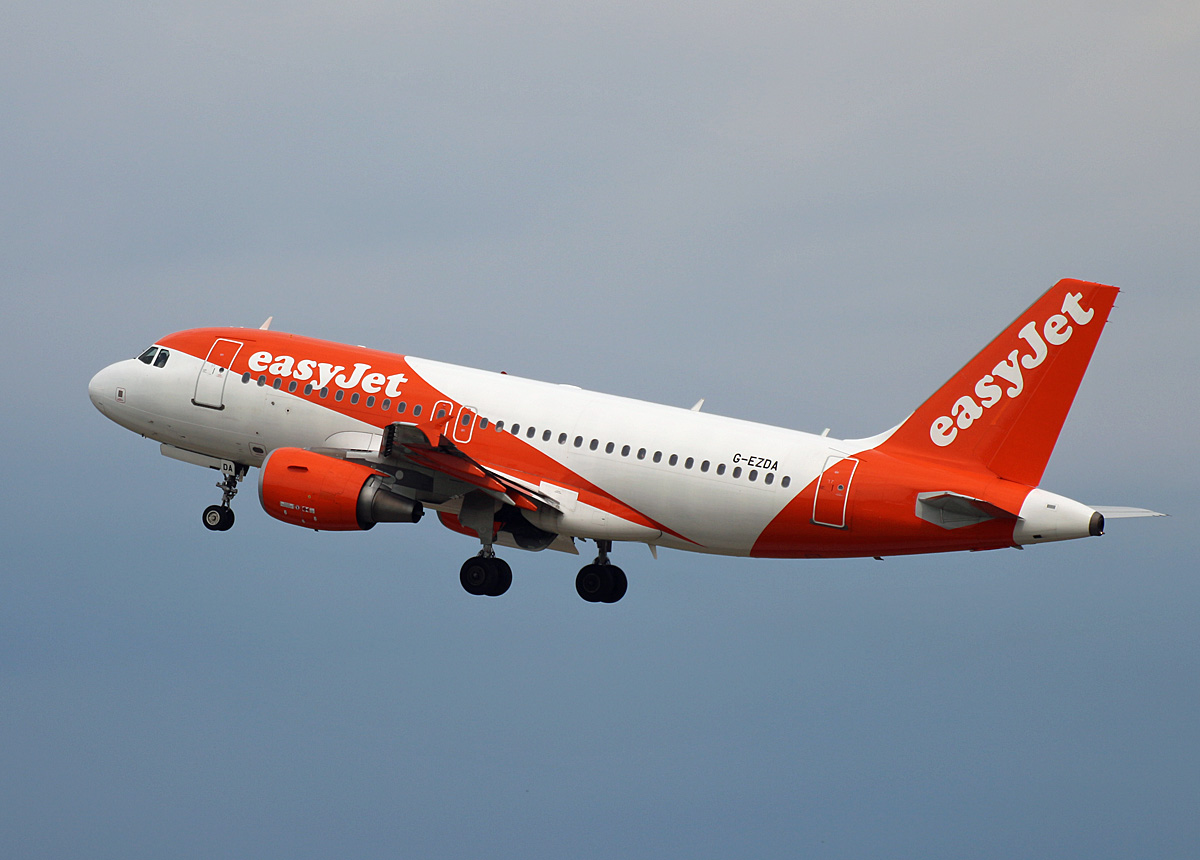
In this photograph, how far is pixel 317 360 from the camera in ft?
134

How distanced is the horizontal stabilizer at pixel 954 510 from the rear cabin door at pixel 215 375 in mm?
19136

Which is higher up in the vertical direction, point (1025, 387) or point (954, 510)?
point (1025, 387)

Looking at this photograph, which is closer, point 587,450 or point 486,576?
point 587,450

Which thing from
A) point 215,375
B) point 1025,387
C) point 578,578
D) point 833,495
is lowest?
point 578,578

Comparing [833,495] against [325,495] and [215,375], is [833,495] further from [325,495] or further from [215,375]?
[215,375]

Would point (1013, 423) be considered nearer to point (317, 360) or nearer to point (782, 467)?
point (782, 467)

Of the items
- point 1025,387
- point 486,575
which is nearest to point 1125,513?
point 1025,387

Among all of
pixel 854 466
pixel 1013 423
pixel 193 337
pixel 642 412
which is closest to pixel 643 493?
pixel 642 412

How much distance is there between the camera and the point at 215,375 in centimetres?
4191

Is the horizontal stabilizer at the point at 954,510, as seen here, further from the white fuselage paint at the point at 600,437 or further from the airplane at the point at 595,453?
the white fuselage paint at the point at 600,437

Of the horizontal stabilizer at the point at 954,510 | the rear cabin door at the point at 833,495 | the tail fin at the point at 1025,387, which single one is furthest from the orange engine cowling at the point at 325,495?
the tail fin at the point at 1025,387

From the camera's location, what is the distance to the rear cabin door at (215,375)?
41.8 meters

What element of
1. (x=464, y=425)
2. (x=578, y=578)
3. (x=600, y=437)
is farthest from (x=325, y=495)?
(x=578, y=578)

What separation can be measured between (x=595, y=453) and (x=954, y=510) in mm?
9137
